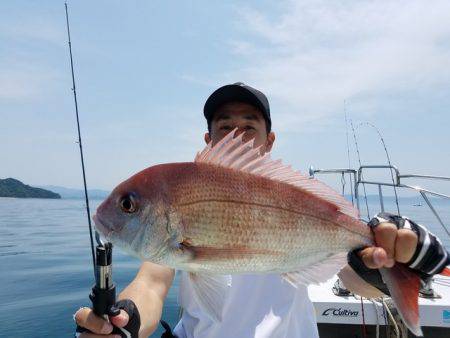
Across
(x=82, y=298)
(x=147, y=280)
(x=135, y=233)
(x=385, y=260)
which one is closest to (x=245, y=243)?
(x=135, y=233)

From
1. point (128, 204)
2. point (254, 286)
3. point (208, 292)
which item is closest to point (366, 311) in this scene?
point (254, 286)

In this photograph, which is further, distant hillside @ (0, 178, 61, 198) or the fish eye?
distant hillside @ (0, 178, 61, 198)

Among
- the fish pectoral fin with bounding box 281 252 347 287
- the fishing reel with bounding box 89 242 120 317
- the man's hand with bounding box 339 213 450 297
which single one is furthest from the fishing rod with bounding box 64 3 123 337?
the man's hand with bounding box 339 213 450 297

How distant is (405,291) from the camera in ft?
6.29

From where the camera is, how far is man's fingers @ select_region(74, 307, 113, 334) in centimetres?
188

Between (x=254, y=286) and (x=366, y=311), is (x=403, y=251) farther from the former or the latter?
(x=366, y=311)

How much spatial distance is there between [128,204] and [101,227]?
154 mm

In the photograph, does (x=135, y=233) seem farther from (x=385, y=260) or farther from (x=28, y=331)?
(x=28, y=331)

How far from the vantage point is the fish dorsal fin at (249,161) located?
1.77 metres

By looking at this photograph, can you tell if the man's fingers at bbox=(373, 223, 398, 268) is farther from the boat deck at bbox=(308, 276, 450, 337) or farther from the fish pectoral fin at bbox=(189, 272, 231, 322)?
the boat deck at bbox=(308, 276, 450, 337)

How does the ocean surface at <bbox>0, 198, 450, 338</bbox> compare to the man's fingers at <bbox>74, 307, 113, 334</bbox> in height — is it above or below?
below

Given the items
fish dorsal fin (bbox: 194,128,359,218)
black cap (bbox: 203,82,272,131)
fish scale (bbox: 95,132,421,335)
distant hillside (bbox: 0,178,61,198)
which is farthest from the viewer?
distant hillside (bbox: 0,178,61,198)

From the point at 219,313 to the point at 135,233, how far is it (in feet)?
1.75

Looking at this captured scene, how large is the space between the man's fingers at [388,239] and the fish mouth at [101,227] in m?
1.37
